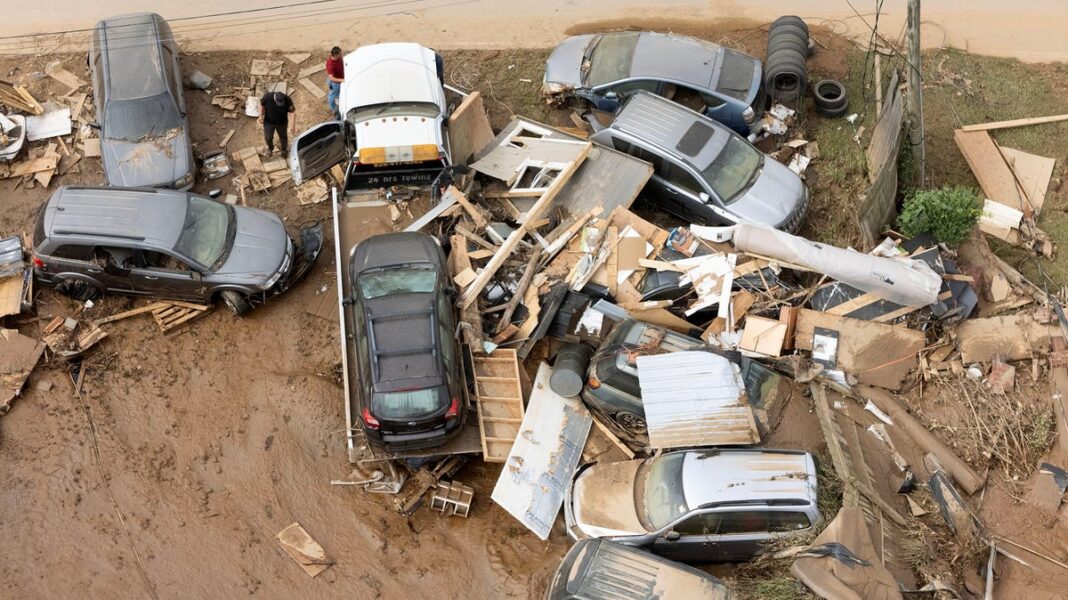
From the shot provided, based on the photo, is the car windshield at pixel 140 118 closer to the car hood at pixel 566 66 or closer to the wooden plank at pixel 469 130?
the wooden plank at pixel 469 130

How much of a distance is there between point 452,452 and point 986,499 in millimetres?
6324

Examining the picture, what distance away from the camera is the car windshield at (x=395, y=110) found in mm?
13125

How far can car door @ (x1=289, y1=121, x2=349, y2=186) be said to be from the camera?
13367 millimetres

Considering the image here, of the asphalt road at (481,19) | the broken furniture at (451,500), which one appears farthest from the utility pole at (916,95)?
the broken furniture at (451,500)

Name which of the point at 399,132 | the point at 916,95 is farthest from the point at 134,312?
the point at 916,95

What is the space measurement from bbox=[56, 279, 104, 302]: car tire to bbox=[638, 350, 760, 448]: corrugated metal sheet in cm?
748

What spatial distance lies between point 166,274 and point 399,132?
378 cm

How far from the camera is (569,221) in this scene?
41.2ft

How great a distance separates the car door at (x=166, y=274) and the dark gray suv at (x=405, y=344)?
2.14m

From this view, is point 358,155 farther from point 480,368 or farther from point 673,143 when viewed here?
point 673,143

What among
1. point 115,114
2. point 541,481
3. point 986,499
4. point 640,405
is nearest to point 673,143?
point 640,405

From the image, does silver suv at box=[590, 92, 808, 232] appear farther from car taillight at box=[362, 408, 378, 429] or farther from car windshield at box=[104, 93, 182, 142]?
car windshield at box=[104, 93, 182, 142]

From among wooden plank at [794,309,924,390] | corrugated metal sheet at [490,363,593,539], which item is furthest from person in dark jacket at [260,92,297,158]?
wooden plank at [794,309,924,390]

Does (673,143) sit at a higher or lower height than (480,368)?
higher
